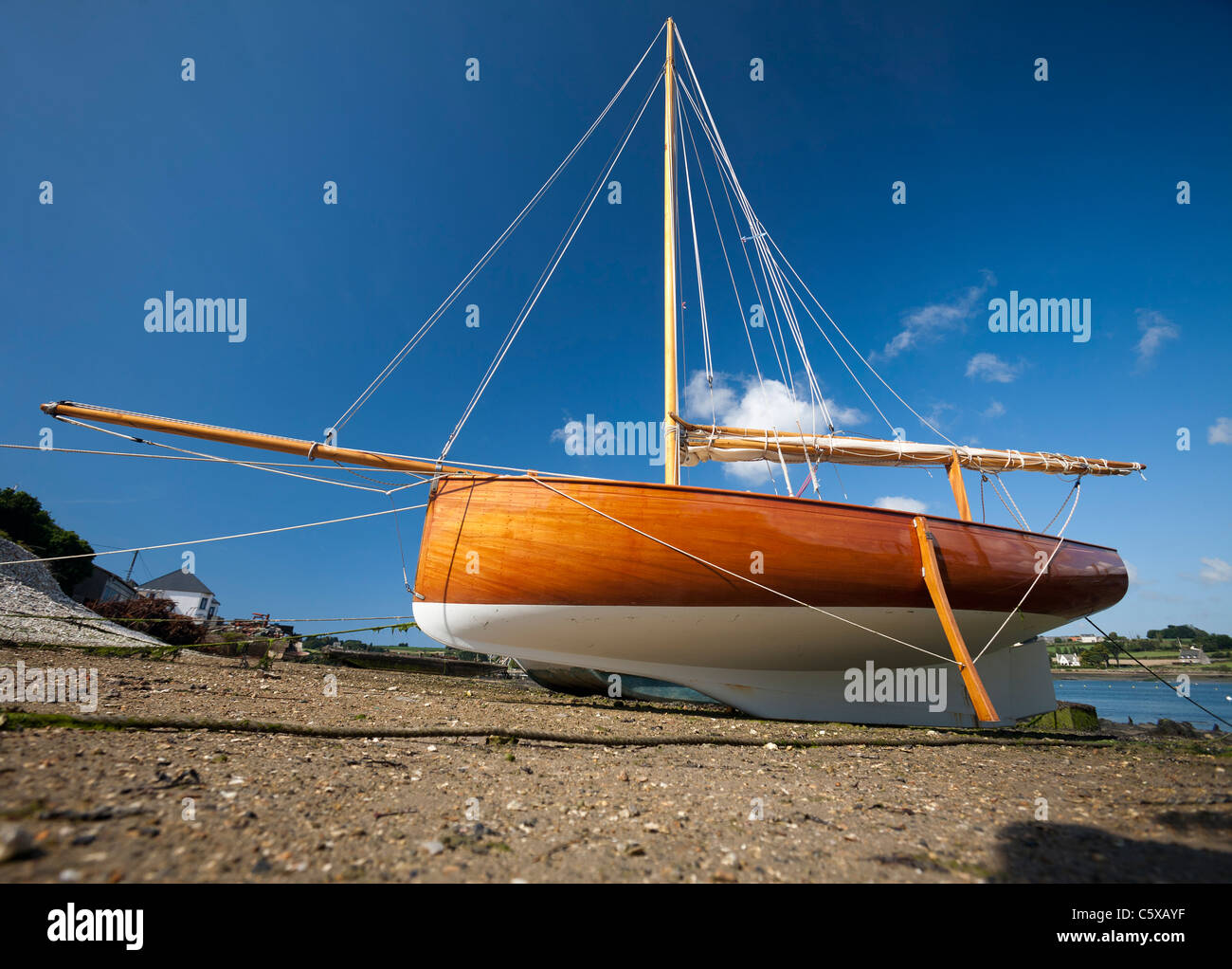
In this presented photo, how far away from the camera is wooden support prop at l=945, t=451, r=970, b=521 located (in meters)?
10.1

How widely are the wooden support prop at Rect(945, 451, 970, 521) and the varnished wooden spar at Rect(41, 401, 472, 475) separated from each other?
9747mm

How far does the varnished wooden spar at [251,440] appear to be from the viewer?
6219 millimetres

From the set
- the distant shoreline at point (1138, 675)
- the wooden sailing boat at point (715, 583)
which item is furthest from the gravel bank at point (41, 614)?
the distant shoreline at point (1138, 675)

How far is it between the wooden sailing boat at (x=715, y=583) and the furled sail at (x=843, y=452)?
280 cm

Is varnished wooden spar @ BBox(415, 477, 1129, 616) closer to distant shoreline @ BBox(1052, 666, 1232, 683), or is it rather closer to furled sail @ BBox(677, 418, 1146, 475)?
furled sail @ BBox(677, 418, 1146, 475)

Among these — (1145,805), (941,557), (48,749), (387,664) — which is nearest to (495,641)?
(48,749)

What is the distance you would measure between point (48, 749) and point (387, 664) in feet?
39.0

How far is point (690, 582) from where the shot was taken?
623 cm

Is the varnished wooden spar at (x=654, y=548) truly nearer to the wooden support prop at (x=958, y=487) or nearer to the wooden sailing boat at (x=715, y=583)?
the wooden sailing boat at (x=715, y=583)

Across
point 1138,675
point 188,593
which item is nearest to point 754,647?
point 188,593
